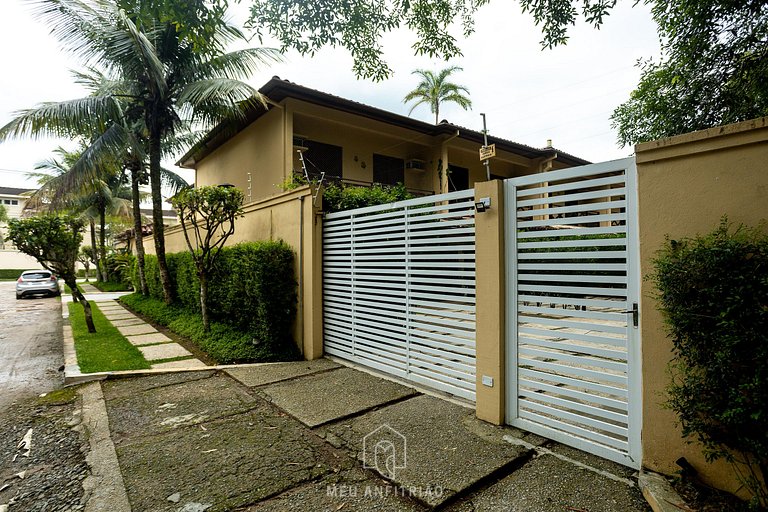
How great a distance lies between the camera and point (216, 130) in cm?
1177

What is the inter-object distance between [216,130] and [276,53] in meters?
3.74

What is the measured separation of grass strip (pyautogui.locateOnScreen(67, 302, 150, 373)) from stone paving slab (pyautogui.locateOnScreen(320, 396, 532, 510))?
13.5 feet

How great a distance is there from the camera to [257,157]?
11.3m

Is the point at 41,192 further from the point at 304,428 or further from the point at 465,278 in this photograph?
the point at 465,278

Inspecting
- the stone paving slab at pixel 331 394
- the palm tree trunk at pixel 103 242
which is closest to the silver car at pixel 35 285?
the palm tree trunk at pixel 103 242

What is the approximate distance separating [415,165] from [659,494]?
12032 millimetres

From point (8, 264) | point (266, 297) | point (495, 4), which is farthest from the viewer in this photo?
point (8, 264)

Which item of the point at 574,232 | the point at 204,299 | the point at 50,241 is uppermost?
the point at 50,241

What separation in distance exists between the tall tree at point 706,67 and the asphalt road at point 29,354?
10147 millimetres

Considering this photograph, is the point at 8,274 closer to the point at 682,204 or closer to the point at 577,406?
the point at 577,406

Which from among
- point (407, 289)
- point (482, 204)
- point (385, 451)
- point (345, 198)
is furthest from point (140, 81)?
point (385, 451)

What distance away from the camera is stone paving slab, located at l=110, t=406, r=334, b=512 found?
8.15ft

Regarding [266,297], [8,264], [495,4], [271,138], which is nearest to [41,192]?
[271,138]

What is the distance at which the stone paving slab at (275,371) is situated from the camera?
4.90 metres
